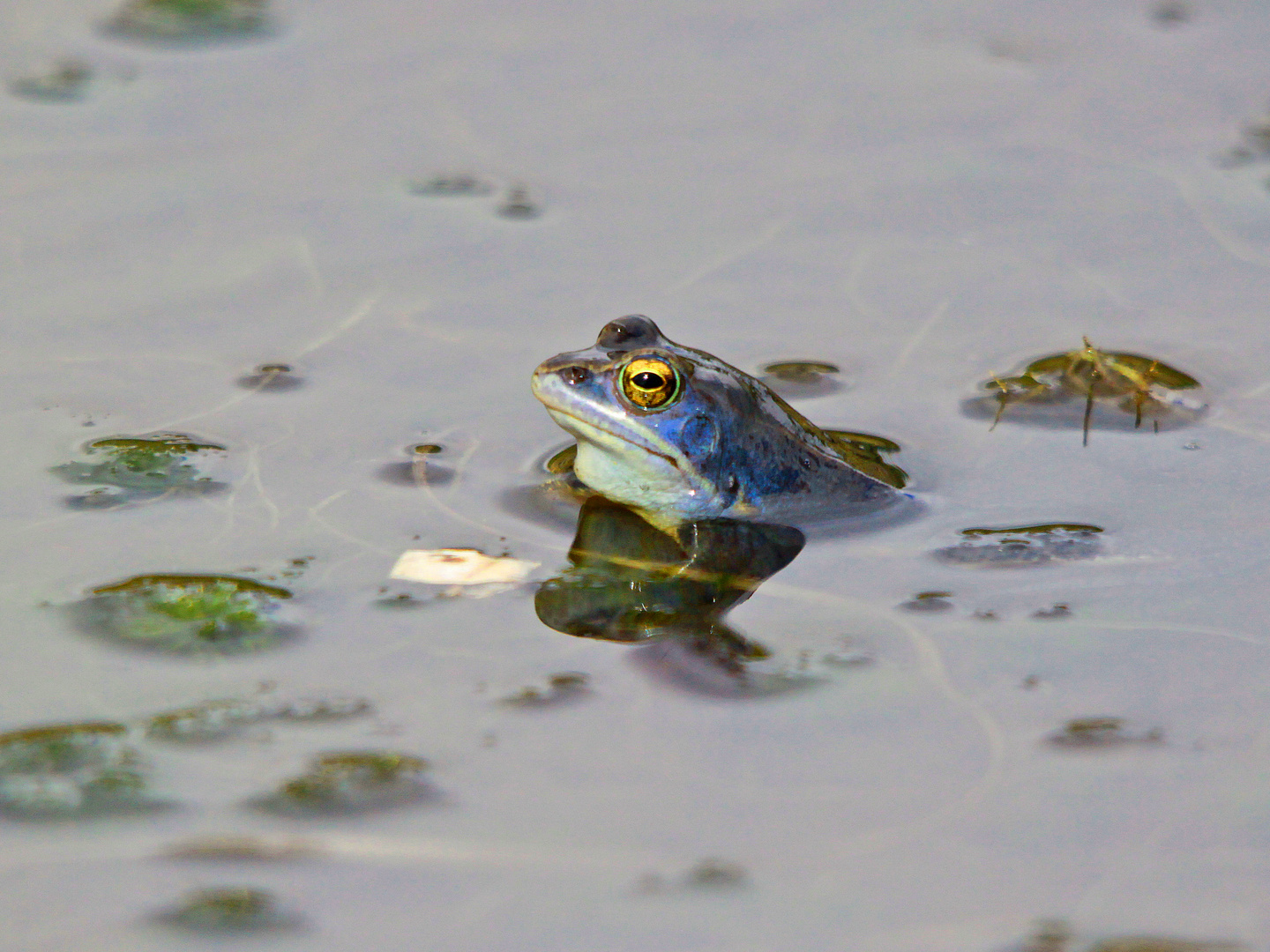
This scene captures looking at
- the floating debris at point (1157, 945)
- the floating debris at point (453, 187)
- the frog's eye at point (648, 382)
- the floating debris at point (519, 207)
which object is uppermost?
the floating debris at point (453, 187)

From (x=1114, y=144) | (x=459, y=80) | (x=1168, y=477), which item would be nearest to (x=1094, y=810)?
(x=1168, y=477)

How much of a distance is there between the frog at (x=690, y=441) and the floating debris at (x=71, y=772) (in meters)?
1.72

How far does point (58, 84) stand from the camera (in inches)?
278

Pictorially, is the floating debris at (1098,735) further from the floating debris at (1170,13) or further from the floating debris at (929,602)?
the floating debris at (1170,13)

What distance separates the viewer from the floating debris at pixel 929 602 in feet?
14.1

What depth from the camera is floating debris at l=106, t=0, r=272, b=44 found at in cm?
752

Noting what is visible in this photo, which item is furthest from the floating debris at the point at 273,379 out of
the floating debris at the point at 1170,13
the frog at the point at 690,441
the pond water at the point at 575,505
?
the floating debris at the point at 1170,13

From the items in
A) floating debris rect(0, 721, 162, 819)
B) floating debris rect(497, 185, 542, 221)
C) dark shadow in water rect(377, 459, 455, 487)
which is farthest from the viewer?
floating debris rect(497, 185, 542, 221)

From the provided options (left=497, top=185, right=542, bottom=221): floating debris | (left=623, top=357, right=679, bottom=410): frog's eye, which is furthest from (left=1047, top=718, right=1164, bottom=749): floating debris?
(left=497, top=185, right=542, bottom=221): floating debris

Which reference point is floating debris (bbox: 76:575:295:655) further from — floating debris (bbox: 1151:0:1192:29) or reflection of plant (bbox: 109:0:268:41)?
floating debris (bbox: 1151:0:1192:29)

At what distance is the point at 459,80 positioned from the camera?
289 inches

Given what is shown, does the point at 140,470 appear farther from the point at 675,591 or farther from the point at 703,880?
the point at 703,880

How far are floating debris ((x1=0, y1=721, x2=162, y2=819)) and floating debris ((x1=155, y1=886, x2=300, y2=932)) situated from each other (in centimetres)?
33

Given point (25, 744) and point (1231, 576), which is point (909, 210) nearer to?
point (1231, 576)
